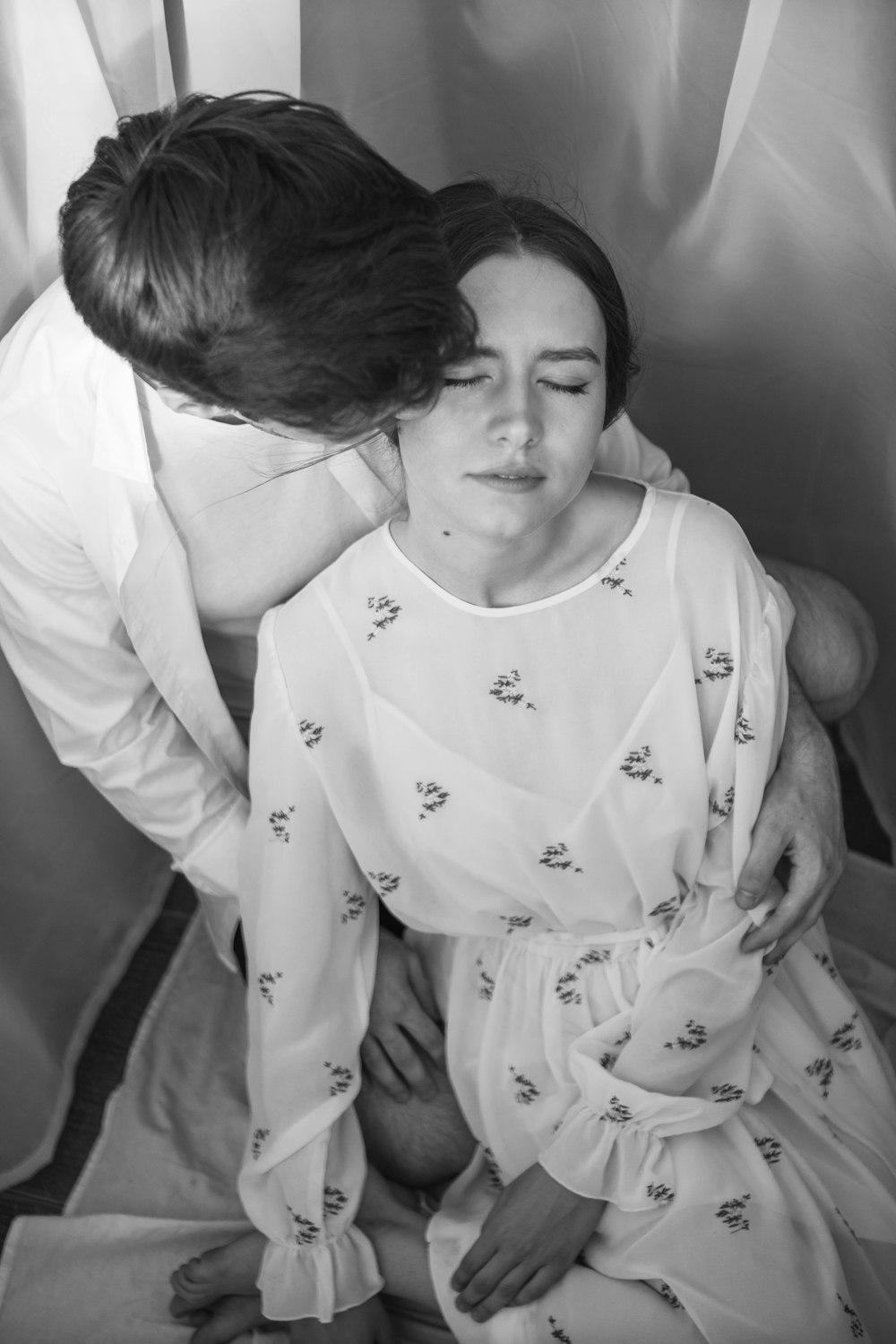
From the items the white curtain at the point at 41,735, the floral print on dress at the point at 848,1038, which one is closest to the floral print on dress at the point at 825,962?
the floral print on dress at the point at 848,1038

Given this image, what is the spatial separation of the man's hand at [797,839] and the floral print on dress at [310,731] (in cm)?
38

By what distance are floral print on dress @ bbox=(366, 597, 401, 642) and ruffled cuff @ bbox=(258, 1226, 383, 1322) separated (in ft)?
1.86

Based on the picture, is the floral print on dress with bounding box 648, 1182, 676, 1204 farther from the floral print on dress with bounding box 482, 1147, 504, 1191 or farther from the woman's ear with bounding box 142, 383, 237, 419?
the woman's ear with bounding box 142, 383, 237, 419

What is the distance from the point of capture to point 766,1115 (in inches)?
41.4

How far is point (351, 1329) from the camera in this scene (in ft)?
3.49

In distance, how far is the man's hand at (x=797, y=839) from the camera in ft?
3.27

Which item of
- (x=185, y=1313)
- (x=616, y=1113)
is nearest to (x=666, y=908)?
(x=616, y=1113)

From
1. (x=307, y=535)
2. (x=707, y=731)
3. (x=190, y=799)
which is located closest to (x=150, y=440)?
(x=307, y=535)

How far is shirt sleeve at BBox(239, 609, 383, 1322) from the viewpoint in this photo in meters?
1.00

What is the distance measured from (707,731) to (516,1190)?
440mm

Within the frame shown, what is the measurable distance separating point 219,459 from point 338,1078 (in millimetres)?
583

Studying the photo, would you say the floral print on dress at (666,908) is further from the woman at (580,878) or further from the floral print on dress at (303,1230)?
the floral print on dress at (303,1230)

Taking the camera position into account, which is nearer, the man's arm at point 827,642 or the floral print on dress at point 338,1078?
the floral print on dress at point 338,1078

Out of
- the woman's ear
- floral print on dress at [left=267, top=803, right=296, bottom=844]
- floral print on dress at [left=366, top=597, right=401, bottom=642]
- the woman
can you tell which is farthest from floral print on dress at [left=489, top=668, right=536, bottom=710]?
the woman's ear
